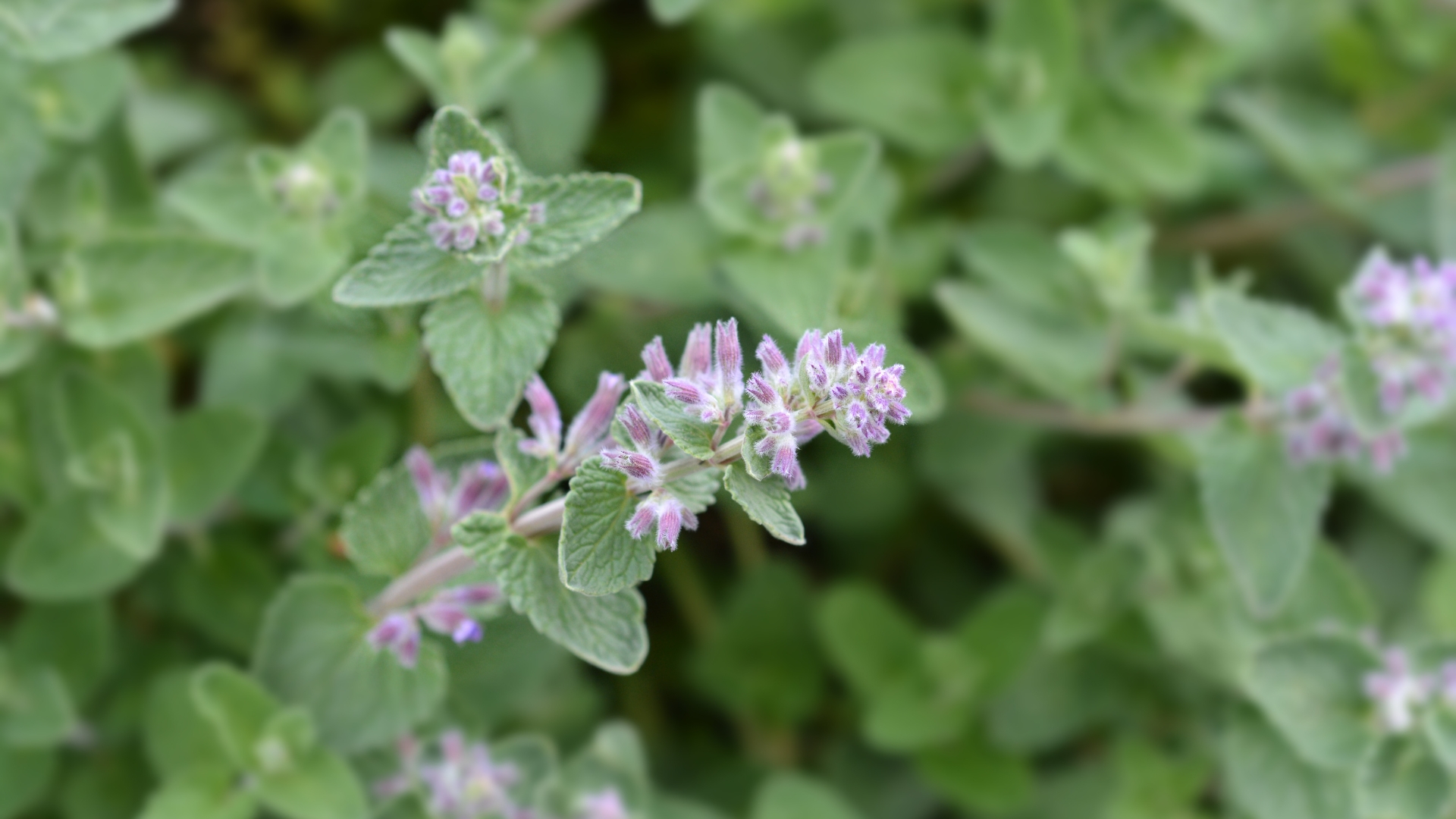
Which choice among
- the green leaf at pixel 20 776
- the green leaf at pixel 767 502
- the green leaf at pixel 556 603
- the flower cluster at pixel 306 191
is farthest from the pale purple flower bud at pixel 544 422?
the green leaf at pixel 20 776

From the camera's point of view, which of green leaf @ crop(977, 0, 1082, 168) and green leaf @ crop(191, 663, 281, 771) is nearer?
green leaf @ crop(191, 663, 281, 771)

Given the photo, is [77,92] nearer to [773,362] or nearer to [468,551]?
[468,551]

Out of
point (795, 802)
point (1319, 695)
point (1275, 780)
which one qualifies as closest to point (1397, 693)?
point (1319, 695)

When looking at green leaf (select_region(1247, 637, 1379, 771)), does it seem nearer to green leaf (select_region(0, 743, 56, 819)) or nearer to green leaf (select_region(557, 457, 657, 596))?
green leaf (select_region(557, 457, 657, 596))

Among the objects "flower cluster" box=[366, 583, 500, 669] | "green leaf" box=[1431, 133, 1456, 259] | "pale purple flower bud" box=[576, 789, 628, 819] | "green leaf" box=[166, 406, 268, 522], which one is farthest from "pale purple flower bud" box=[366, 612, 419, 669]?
"green leaf" box=[1431, 133, 1456, 259]

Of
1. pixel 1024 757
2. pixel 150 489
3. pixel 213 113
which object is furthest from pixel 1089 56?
pixel 150 489
